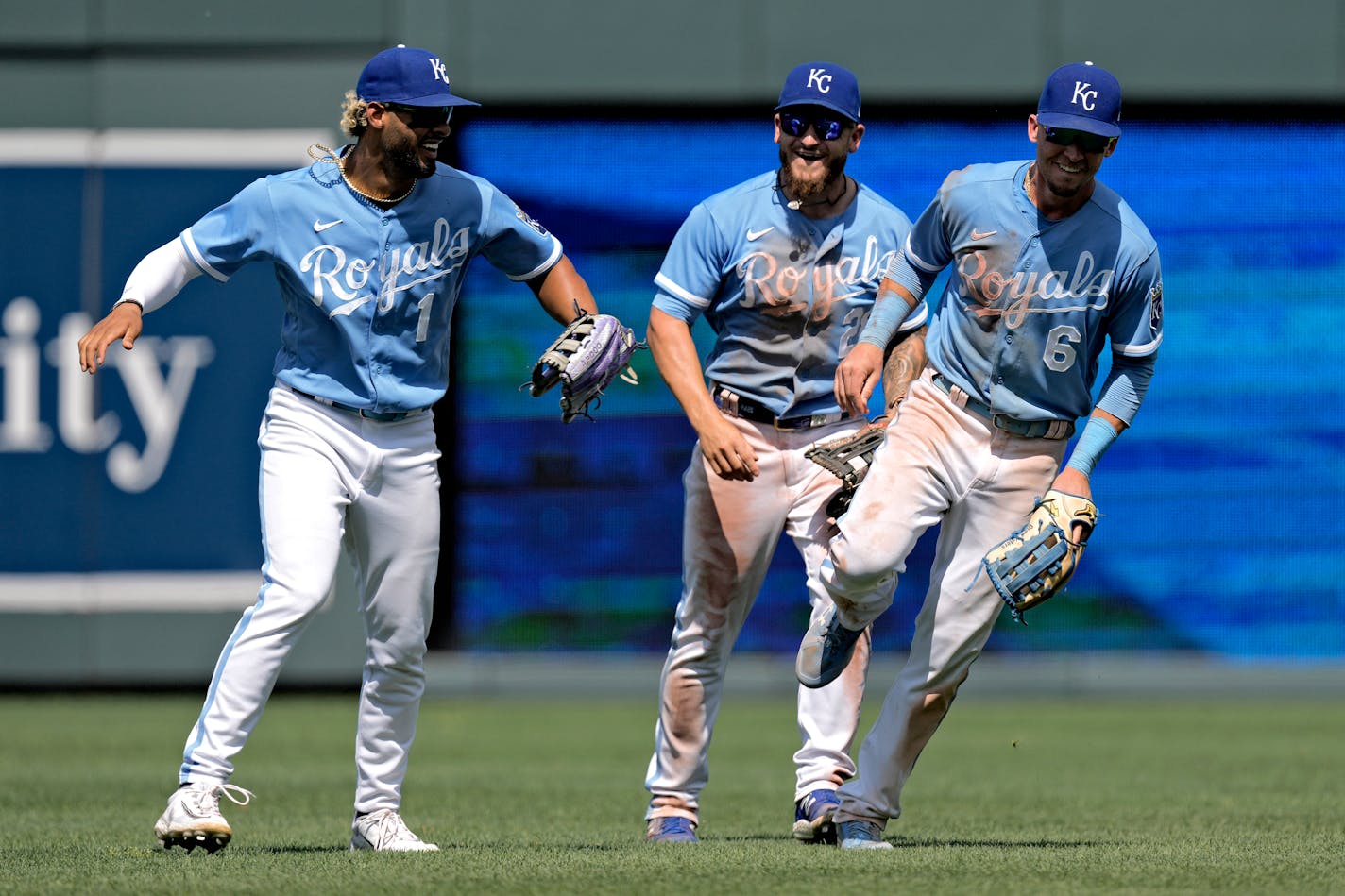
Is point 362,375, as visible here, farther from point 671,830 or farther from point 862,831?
point 862,831

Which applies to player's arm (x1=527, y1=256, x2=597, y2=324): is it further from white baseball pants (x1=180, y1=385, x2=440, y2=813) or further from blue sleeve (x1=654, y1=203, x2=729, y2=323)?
white baseball pants (x1=180, y1=385, x2=440, y2=813)

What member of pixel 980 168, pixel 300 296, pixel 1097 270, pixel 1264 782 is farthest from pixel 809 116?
pixel 1264 782

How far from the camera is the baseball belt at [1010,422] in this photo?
19.6ft

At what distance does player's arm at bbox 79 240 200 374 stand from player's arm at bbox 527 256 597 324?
41.6 inches

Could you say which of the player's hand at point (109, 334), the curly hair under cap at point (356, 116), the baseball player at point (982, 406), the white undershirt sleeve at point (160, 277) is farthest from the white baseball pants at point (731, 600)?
the player's hand at point (109, 334)

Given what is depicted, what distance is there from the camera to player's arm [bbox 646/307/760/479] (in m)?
6.21

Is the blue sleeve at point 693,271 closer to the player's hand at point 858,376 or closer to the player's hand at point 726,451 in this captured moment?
the player's hand at point 726,451

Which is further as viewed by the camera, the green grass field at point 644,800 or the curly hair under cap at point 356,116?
the curly hair under cap at point 356,116

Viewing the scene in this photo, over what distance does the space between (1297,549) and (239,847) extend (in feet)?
29.9

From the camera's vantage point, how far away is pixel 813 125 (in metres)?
6.46

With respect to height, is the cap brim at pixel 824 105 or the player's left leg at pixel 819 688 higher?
the cap brim at pixel 824 105

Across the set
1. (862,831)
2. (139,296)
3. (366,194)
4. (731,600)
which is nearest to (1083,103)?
(731,600)

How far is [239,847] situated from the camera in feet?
20.4

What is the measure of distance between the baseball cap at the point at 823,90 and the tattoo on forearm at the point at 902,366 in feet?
2.34
